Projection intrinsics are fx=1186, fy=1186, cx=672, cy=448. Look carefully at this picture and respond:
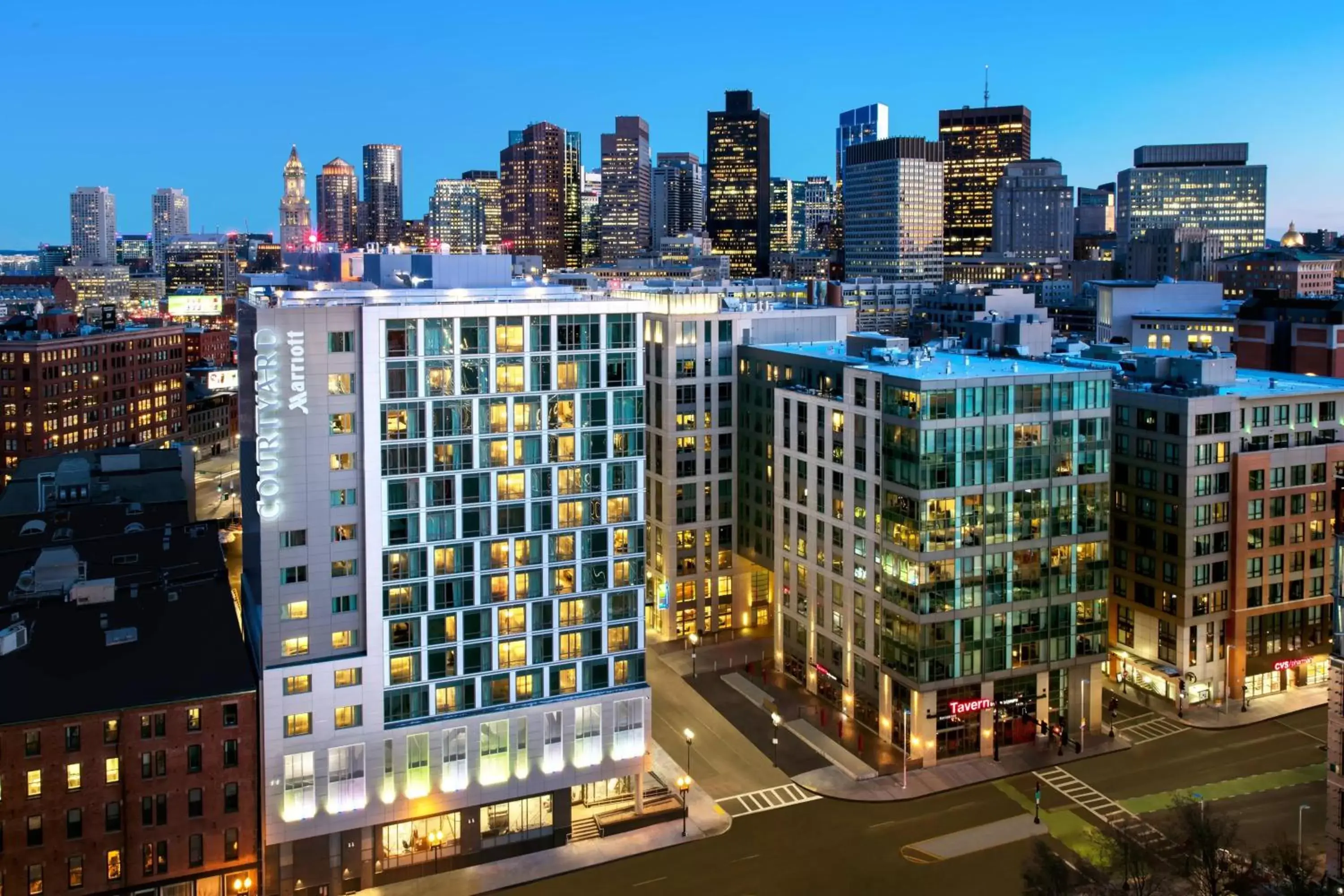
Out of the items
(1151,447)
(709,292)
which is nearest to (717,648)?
(709,292)

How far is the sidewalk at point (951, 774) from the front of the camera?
311ft

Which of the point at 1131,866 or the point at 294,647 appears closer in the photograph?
the point at 1131,866

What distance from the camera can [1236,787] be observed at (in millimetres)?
93938

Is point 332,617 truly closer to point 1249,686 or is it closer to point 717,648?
point 717,648

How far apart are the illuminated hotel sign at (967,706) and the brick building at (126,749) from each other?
181 ft

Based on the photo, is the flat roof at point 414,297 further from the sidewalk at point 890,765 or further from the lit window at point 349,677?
the sidewalk at point 890,765

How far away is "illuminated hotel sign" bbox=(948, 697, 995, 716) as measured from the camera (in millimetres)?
99312

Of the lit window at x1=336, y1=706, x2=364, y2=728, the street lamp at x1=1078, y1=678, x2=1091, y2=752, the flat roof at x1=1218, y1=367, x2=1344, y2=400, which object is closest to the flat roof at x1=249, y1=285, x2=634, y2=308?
the lit window at x1=336, y1=706, x2=364, y2=728

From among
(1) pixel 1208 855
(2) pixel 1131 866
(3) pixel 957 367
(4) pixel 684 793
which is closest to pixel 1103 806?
(2) pixel 1131 866

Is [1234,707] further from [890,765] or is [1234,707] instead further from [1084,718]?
[890,765]

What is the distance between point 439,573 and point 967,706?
149ft

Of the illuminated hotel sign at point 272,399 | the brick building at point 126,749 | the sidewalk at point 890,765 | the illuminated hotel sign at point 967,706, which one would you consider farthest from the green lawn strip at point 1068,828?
the illuminated hotel sign at point 272,399

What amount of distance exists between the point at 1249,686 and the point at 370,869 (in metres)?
81.3

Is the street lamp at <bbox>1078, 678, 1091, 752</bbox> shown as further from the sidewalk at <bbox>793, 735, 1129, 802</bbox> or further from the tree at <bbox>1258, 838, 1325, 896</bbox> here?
the tree at <bbox>1258, 838, 1325, 896</bbox>
